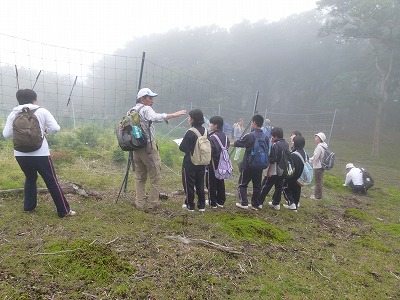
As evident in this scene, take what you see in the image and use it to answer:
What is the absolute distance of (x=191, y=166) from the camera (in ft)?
15.2

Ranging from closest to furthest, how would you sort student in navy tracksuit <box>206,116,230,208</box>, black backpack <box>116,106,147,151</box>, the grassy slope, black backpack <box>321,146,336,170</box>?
the grassy slope
black backpack <box>116,106,147,151</box>
student in navy tracksuit <box>206,116,230,208</box>
black backpack <box>321,146,336,170</box>

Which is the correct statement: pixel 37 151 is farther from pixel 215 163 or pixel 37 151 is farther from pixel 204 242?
pixel 215 163

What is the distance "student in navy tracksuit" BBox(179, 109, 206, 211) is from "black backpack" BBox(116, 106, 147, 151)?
64cm

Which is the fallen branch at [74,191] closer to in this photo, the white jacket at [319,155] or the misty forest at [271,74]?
the white jacket at [319,155]

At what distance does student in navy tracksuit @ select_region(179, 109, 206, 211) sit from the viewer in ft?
14.9

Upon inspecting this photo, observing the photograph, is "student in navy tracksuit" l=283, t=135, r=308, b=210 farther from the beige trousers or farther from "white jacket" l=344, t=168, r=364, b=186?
"white jacket" l=344, t=168, r=364, b=186

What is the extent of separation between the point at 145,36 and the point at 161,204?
1544 inches

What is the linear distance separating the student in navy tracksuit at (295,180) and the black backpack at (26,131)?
4000mm

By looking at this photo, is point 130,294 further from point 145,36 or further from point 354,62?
point 145,36

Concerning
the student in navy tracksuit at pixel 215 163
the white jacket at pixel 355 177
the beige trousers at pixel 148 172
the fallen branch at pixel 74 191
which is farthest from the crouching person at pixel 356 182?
the fallen branch at pixel 74 191

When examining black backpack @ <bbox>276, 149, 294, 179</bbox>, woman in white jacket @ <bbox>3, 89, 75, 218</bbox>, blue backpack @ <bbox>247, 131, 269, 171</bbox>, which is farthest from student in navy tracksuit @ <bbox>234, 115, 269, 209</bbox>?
woman in white jacket @ <bbox>3, 89, 75, 218</bbox>

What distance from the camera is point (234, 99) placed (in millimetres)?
29453

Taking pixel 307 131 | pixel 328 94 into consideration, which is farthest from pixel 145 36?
pixel 307 131

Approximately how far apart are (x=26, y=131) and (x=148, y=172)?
170cm
